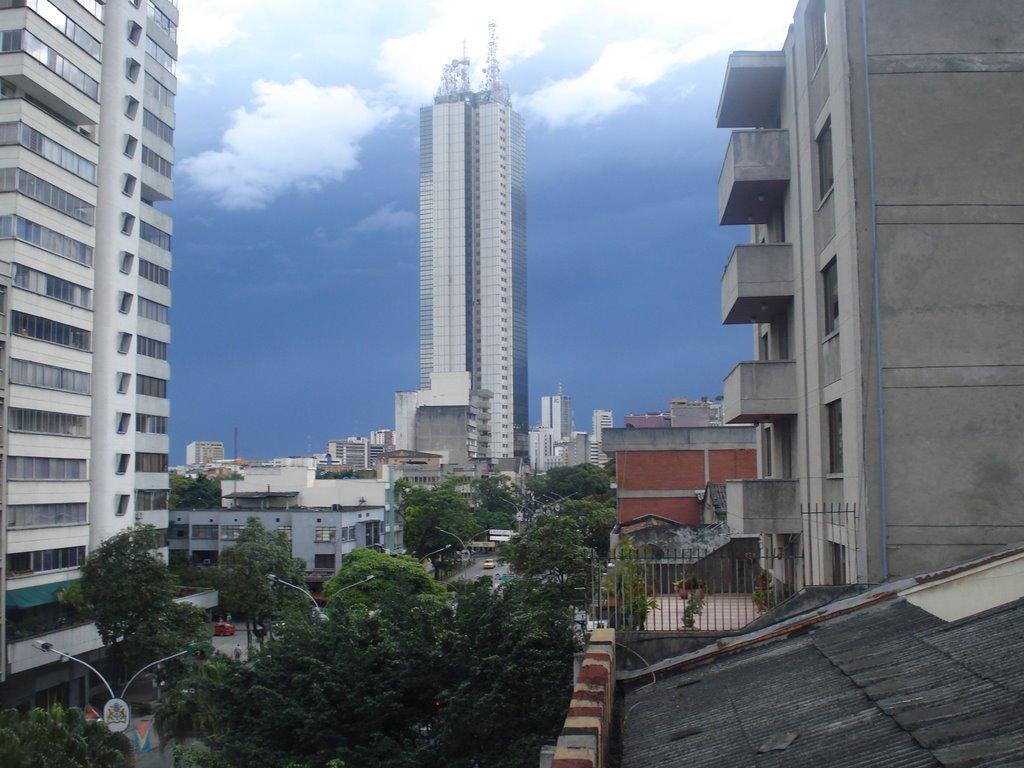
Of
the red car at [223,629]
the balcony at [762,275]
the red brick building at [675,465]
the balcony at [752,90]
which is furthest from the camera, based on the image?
the red car at [223,629]

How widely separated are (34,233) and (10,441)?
866 centimetres

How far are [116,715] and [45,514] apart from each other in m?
12.5

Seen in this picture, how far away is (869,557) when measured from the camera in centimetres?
1445

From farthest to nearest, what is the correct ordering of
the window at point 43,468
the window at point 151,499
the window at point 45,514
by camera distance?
the window at point 151,499, the window at point 43,468, the window at point 45,514

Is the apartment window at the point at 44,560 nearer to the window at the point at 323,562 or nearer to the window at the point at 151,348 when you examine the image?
the window at the point at 151,348

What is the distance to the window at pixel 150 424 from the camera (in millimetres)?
48656

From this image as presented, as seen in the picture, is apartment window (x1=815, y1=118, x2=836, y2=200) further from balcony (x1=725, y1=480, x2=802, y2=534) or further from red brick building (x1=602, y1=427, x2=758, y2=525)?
red brick building (x1=602, y1=427, x2=758, y2=525)

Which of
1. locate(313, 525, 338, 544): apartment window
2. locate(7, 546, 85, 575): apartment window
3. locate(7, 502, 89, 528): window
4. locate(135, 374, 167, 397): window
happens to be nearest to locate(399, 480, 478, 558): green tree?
locate(313, 525, 338, 544): apartment window

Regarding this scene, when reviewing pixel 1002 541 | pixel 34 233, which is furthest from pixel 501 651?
pixel 34 233

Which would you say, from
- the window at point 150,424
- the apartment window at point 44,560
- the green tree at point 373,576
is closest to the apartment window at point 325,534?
the green tree at point 373,576

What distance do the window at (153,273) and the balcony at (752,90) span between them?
1351 inches

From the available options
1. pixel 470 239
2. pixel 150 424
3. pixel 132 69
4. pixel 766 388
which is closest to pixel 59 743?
pixel 766 388

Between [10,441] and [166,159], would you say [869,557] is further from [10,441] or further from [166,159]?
[166,159]

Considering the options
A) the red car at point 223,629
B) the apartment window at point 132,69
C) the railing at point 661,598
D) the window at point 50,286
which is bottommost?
the red car at point 223,629
